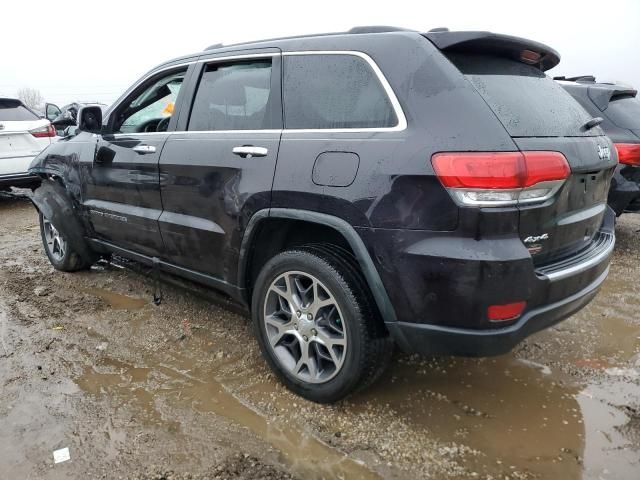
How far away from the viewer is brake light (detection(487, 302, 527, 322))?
2.03 metres

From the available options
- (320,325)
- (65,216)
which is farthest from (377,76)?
(65,216)

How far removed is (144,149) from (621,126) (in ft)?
14.7

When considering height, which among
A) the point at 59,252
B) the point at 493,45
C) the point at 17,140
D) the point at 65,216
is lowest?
the point at 59,252

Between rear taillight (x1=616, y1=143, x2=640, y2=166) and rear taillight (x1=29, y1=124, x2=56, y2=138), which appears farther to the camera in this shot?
rear taillight (x1=29, y1=124, x2=56, y2=138)

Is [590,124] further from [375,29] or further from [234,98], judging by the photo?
[234,98]

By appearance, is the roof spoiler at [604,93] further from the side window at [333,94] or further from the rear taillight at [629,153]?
the side window at [333,94]

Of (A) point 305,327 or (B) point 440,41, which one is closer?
(B) point 440,41

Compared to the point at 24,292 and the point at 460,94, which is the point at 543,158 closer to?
the point at 460,94

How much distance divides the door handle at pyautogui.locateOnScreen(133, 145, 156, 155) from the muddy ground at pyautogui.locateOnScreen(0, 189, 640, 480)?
40.1 inches

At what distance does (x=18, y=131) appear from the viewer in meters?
7.41

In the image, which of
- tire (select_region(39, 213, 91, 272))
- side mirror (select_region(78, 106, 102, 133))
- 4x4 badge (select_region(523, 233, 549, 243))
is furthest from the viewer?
tire (select_region(39, 213, 91, 272))

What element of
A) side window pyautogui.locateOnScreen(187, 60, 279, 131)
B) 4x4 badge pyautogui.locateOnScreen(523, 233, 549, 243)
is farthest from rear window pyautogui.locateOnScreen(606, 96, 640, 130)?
side window pyautogui.locateOnScreen(187, 60, 279, 131)

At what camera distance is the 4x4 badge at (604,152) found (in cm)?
243

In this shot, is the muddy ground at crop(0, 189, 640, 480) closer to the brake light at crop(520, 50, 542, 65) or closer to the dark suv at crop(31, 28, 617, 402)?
the dark suv at crop(31, 28, 617, 402)
